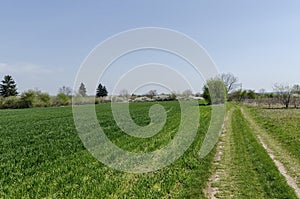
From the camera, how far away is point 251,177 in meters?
8.88

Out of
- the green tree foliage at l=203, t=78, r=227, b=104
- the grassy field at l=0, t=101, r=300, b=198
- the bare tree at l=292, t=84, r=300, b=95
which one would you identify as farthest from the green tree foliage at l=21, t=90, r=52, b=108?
the grassy field at l=0, t=101, r=300, b=198

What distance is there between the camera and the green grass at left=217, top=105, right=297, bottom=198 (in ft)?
24.6

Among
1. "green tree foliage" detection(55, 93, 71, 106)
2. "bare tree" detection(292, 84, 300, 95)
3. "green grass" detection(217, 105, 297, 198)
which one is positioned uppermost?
"bare tree" detection(292, 84, 300, 95)

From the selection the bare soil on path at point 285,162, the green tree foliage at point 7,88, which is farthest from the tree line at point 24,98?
the bare soil on path at point 285,162

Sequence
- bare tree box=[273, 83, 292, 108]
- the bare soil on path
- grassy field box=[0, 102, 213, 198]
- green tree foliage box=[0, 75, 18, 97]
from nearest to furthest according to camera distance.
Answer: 1. grassy field box=[0, 102, 213, 198]
2. the bare soil on path
3. bare tree box=[273, 83, 292, 108]
4. green tree foliage box=[0, 75, 18, 97]

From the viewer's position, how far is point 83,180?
8523 mm

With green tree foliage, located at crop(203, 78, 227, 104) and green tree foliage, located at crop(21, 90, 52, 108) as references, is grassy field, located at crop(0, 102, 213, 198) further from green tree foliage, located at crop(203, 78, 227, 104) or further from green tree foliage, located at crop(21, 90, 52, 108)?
green tree foliage, located at crop(21, 90, 52, 108)

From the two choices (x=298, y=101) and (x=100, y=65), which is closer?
(x=100, y=65)

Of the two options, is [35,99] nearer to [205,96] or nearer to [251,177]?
[205,96]

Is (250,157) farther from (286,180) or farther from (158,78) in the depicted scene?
(158,78)

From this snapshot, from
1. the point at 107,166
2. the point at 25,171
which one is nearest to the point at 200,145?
the point at 107,166

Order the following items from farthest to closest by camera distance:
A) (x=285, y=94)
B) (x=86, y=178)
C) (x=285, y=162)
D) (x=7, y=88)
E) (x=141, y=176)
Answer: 1. (x=7, y=88)
2. (x=285, y=94)
3. (x=285, y=162)
4. (x=141, y=176)
5. (x=86, y=178)

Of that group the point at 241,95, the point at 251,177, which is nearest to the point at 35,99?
the point at 241,95

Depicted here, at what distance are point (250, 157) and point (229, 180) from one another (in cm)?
345
